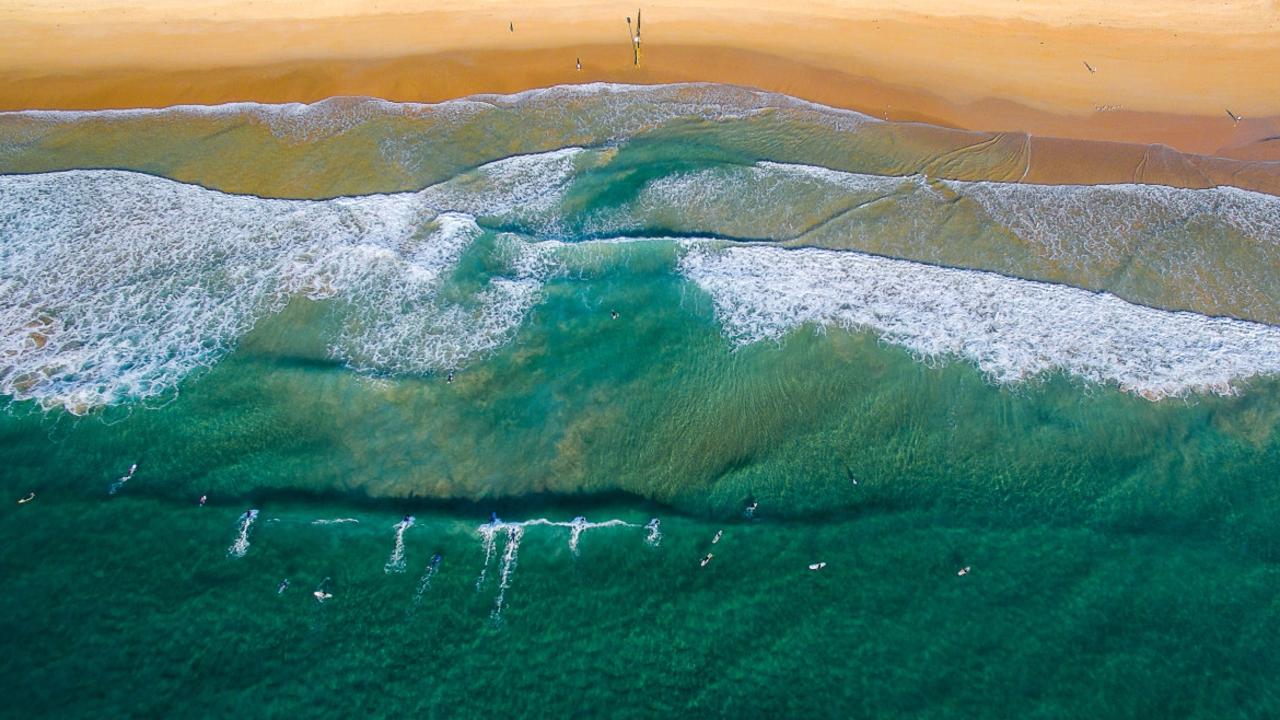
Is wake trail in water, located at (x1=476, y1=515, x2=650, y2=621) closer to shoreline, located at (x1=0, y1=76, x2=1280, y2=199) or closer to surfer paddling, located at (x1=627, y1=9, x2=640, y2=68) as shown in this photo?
shoreline, located at (x1=0, y1=76, x2=1280, y2=199)

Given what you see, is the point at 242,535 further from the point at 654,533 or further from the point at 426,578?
the point at 654,533

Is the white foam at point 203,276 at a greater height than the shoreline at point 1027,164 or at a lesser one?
lesser

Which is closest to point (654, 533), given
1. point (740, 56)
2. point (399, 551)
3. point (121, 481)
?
point (399, 551)

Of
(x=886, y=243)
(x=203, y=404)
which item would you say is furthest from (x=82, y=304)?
(x=886, y=243)

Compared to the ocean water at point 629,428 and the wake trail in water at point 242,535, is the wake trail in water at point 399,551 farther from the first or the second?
the wake trail in water at point 242,535

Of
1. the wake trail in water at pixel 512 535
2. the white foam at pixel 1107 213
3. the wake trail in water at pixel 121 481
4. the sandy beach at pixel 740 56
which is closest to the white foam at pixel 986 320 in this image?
the white foam at pixel 1107 213

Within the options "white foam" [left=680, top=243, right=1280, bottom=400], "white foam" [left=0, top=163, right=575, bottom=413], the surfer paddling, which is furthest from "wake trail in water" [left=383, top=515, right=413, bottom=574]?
the surfer paddling
